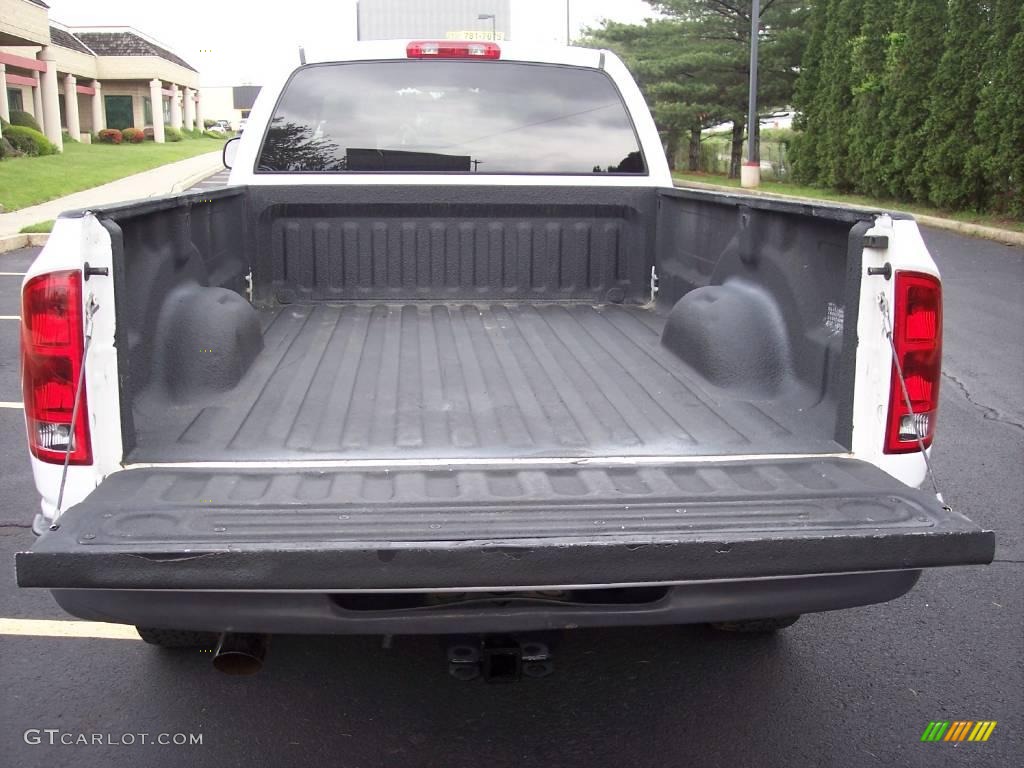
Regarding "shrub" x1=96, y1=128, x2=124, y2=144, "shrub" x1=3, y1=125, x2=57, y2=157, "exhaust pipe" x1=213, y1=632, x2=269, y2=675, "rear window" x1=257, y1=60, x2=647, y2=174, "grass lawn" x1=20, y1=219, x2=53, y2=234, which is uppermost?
"shrub" x1=96, y1=128, x2=124, y2=144

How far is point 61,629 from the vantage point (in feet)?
12.1

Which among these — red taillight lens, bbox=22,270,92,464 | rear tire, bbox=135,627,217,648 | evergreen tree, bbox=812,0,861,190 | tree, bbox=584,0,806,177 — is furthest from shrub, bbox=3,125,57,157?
red taillight lens, bbox=22,270,92,464

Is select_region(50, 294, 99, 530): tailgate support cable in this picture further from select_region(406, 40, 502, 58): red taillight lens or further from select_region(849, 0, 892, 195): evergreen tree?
select_region(849, 0, 892, 195): evergreen tree

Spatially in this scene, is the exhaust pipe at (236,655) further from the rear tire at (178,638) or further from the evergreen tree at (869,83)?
the evergreen tree at (869,83)

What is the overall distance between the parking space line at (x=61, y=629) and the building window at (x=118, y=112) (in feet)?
208

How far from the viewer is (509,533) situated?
7.18ft

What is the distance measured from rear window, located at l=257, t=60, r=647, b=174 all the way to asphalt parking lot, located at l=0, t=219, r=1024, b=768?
2248 mm

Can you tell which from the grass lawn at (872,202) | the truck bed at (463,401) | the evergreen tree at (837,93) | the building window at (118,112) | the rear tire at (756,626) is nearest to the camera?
the truck bed at (463,401)

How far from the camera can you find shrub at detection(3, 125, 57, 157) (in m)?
30.9

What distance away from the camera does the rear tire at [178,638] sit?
10.7 feet

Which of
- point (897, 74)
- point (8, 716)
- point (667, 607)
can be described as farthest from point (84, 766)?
point (897, 74)

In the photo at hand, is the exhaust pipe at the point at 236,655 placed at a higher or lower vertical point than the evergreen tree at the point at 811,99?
lower

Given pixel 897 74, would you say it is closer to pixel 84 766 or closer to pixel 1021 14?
pixel 1021 14

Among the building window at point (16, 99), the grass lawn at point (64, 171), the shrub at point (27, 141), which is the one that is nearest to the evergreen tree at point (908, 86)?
the grass lawn at point (64, 171)
